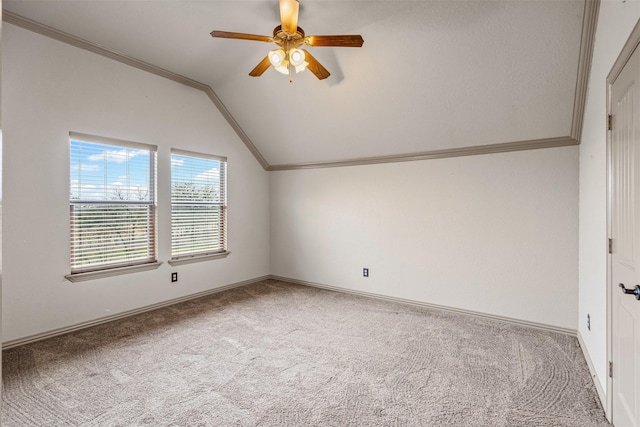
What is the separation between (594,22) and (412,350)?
114 inches

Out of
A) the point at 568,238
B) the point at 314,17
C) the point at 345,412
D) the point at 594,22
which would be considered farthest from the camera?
the point at 568,238

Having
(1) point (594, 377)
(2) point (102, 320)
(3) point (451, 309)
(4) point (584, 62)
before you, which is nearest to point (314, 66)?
(4) point (584, 62)

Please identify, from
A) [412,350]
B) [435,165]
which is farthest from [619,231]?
[435,165]

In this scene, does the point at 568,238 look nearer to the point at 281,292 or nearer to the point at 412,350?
the point at 412,350

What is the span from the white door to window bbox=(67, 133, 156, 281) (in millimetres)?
4237

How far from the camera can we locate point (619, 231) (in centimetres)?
202

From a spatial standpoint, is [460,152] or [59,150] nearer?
[59,150]

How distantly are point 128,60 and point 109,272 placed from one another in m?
2.30

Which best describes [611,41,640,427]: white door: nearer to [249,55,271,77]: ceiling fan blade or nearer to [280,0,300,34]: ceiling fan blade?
[280,0,300,34]: ceiling fan blade

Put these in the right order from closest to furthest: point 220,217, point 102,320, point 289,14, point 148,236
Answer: point 289,14
point 102,320
point 148,236
point 220,217

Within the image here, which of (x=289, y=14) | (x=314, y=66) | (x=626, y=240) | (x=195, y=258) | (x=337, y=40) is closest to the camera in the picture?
(x=626, y=240)

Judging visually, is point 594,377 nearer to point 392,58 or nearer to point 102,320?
point 392,58

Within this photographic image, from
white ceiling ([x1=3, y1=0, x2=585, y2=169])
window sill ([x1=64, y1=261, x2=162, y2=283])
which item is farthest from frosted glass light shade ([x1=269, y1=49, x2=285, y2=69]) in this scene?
window sill ([x1=64, y1=261, x2=162, y2=283])

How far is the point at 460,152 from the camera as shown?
3.91 m
